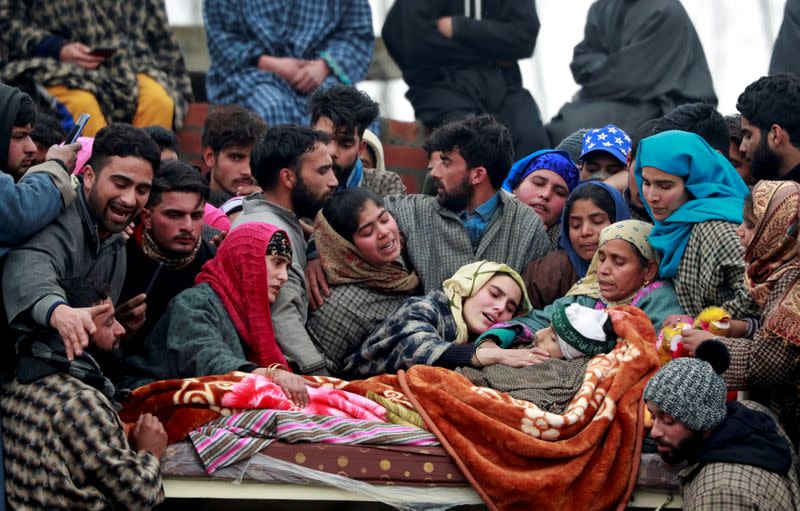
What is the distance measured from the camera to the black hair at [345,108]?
680 centimetres

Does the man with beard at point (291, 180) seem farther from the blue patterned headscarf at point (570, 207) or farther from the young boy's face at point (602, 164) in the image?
the young boy's face at point (602, 164)

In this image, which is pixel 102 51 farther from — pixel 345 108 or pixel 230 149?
pixel 345 108

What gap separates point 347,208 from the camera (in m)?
6.05

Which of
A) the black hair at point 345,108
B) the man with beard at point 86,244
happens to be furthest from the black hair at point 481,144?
the man with beard at point 86,244

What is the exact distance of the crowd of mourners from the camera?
487 centimetres

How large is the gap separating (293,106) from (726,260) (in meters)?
3.38

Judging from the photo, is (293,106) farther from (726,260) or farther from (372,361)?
(726,260)

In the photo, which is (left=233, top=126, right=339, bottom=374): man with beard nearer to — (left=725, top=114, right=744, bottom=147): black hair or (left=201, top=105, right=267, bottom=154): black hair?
(left=201, top=105, right=267, bottom=154): black hair

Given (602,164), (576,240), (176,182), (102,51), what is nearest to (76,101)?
(102,51)

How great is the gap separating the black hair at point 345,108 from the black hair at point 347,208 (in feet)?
2.48

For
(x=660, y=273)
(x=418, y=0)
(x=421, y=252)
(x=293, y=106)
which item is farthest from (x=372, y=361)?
(x=418, y=0)

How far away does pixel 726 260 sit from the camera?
5.57 meters

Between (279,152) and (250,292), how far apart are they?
89 centimetres

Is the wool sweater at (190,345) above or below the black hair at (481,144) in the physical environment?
below
